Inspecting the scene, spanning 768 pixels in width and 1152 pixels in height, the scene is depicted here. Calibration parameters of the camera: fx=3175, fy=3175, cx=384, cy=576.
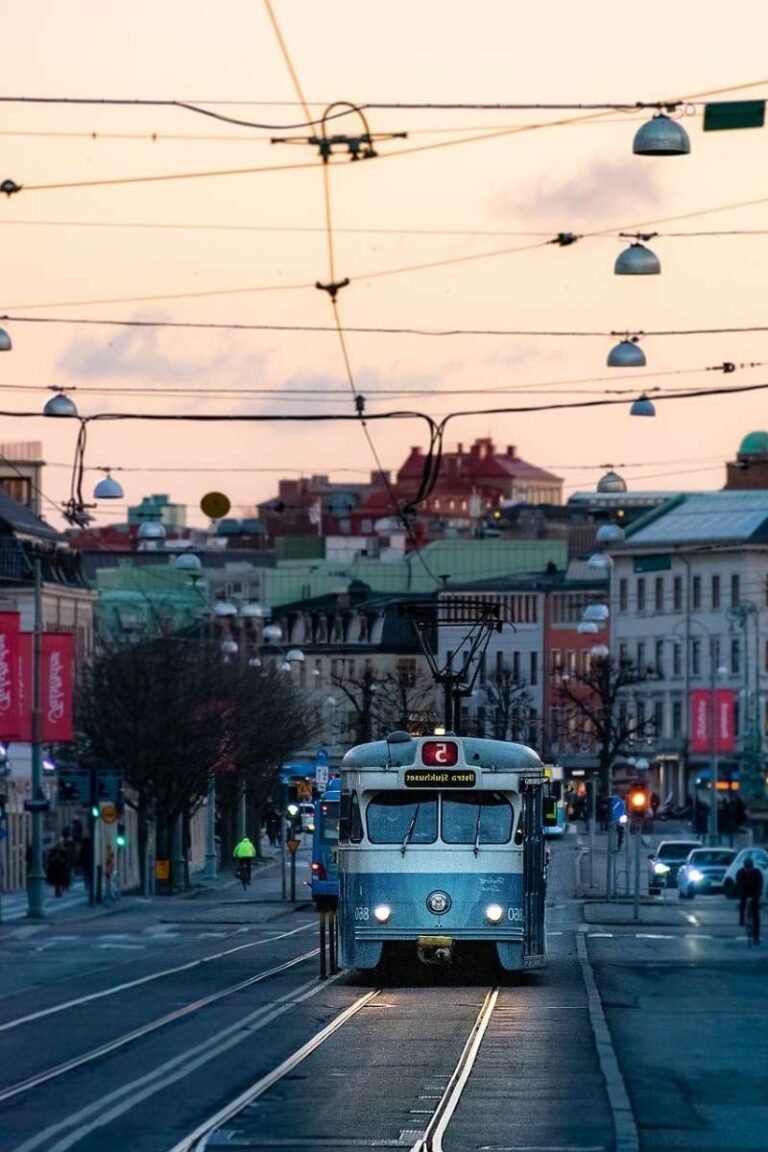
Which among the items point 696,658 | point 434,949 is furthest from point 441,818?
point 696,658

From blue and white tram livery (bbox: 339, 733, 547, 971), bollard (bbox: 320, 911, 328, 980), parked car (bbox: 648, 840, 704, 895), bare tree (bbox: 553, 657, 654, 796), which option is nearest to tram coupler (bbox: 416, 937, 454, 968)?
blue and white tram livery (bbox: 339, 733, 547, 971)

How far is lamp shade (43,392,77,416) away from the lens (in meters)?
42.3

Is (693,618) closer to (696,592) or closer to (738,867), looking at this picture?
(696,592)

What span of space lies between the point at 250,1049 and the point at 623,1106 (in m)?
6.07

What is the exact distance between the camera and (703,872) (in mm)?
81438

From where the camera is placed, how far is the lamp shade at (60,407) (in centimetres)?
4228

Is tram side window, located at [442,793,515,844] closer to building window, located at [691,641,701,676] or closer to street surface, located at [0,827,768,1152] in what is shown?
street surface, located at [0,827,768,1152]

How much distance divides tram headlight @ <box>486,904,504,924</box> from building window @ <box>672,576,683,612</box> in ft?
428

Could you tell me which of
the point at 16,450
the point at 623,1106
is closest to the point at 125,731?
the point at 16,450

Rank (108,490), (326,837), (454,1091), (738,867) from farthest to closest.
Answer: (738,867)
(326,837)
(108,490)
(454,1091)

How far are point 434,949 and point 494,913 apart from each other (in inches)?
31.7

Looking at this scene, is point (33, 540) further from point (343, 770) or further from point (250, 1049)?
point (250, 1049)

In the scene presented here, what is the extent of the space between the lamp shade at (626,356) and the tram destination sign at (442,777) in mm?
6028

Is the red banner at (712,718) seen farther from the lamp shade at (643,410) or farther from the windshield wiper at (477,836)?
the windshield wiper at (477,836)
